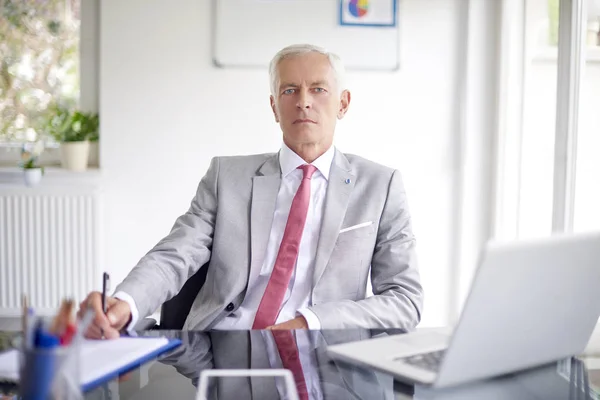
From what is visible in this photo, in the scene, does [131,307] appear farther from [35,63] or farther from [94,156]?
[35,63]

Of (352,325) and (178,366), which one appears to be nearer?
(178,366)

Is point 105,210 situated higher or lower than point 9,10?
lower

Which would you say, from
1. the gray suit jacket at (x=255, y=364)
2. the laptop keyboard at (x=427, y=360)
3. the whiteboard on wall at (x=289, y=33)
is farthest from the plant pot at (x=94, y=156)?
the laptop keyboard at (x=427, y=360)

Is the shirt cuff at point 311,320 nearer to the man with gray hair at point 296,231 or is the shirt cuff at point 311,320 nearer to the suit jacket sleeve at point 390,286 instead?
the suit jacket sleeve at point 390,286

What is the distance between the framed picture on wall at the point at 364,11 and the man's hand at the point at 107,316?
2.63 m

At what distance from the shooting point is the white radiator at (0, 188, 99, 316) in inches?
142

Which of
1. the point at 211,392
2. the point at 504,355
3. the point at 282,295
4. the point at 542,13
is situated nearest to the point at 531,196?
the point at 542,13

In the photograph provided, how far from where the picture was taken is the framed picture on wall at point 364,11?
370cm

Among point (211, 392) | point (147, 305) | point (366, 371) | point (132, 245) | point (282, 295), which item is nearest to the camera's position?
point (211, 392)

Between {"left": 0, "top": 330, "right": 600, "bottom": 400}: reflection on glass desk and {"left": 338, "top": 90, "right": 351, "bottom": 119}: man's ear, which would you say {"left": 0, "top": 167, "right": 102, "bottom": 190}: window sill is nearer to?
{"left": 338, "top": 90, "right": 351, "bottom": 119}: man's ear

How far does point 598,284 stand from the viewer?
3.68 feet

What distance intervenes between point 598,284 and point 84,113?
330 cm

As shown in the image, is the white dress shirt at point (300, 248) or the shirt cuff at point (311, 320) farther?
the white dress shirt at point (300, 248)

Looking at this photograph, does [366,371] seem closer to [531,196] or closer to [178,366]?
[178,366]
